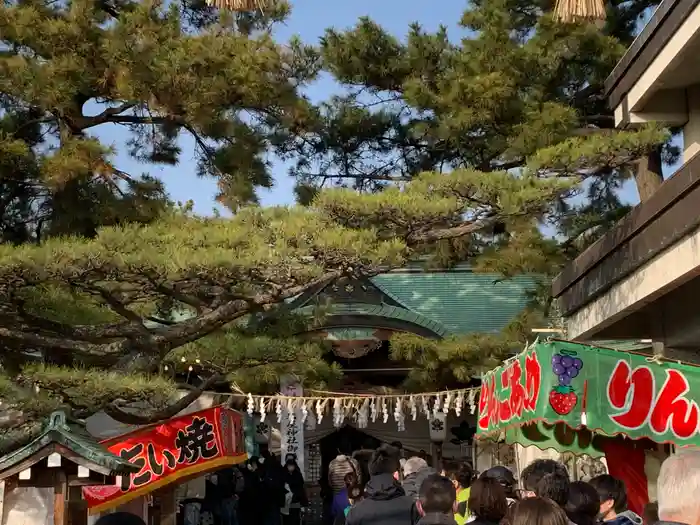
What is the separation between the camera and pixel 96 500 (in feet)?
30.0

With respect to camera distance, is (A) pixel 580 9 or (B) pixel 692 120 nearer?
(A) pixel 580 9

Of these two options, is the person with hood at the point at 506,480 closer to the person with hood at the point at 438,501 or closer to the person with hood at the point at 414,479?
the person with hood at the point at 438,501

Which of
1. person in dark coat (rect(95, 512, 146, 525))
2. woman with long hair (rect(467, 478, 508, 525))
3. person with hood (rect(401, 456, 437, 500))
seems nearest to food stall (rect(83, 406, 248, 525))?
person with hood (rect(401, 456, 437, 500))

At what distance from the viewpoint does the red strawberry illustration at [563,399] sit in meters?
5.96

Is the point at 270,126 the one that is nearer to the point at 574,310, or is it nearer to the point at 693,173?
the point at 574,310

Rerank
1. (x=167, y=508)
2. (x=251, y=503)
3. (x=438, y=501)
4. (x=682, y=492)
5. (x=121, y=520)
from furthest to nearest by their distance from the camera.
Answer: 1. (x=251, y=503)
2. (x=167, y=508)
3. (x=438, y=501)
4. (x=121, y=520)
5. (x=682, y=492)

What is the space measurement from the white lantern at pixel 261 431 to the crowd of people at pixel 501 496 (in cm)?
653

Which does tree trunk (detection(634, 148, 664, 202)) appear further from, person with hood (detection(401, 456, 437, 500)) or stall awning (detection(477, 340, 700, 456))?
stall awning (detection(477, 340, 700, 456))

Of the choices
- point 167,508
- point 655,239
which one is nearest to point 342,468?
point 655,239

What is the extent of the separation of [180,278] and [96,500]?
295 cm

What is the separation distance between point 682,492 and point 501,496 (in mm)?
2014

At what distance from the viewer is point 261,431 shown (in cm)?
1564

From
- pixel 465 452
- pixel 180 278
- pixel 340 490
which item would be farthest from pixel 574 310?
pixel 465 452

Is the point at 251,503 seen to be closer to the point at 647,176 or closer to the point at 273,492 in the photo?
the point at 273,492
